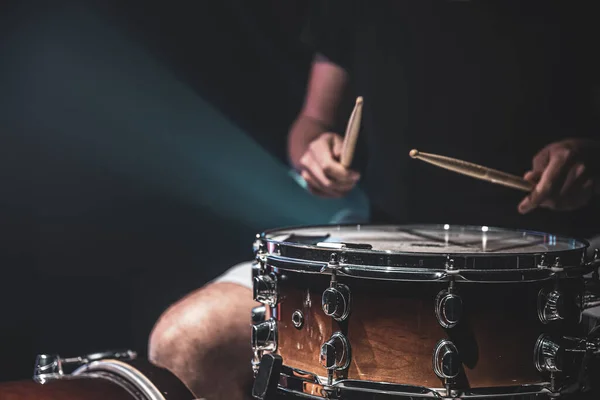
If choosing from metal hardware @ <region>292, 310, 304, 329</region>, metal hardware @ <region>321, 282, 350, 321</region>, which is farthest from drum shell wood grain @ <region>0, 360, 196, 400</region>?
Result: metal hardware @ <region>321, 282, 350, 321</region>

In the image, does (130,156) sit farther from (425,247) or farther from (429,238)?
(425,247)

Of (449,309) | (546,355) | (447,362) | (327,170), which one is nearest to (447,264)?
(449,309)

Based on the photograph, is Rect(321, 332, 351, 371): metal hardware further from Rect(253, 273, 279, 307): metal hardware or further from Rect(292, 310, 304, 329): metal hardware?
Rect(253, 273, 279, 307): metal hardware

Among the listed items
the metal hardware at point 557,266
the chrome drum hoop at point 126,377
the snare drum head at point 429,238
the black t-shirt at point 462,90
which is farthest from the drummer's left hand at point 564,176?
the chrome drum hoop at point 126,377

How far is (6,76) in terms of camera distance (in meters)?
2.16

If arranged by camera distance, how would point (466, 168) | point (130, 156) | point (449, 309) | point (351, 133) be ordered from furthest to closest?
point (130, 156) < point (351, 133) < point (466, 168) < point (449, 309)

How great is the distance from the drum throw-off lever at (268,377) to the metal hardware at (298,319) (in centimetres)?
8

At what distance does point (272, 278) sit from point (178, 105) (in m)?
1.12

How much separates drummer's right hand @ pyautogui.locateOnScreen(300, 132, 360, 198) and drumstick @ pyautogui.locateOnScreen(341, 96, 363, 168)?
0.20 ft

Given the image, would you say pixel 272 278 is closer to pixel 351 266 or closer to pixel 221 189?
pixel 351 266

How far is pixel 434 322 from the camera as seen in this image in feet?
4.37

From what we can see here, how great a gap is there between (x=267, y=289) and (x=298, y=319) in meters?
0.12

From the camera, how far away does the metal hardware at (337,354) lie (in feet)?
4.49

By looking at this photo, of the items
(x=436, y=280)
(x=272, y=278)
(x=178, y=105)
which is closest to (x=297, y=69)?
(x=178, y=105)
